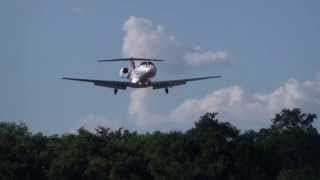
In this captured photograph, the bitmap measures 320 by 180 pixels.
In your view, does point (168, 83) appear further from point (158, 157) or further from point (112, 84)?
point (158, 157)

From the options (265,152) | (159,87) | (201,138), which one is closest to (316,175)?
(265,152)

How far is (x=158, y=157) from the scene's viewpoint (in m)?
110

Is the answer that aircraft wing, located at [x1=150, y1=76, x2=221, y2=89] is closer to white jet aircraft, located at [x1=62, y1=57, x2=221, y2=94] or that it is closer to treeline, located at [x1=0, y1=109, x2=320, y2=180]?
white jet aircraft, located at [x1=62, y1=57, x2=221, y2=94]

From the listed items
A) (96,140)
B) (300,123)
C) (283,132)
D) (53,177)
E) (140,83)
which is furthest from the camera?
(300,123)

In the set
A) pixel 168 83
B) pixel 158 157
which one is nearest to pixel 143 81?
pixel 168 83

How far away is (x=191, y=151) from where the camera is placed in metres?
111

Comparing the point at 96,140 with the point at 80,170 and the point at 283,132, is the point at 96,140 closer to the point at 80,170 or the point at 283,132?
the point at 80,170

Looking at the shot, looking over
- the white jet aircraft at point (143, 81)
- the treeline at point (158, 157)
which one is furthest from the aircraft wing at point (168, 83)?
the treeline at point (158, 157)

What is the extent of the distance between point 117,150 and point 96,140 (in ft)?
10.9

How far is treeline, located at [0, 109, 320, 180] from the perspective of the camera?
4203 inches

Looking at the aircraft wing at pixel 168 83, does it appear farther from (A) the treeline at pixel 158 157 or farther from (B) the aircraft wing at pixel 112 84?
(A) the treeline at pixel 158 157

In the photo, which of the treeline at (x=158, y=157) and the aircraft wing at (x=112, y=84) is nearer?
the aircraft wing at (x=112, y=84)

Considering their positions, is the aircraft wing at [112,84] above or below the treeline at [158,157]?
above

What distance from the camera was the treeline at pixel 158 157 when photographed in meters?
107
